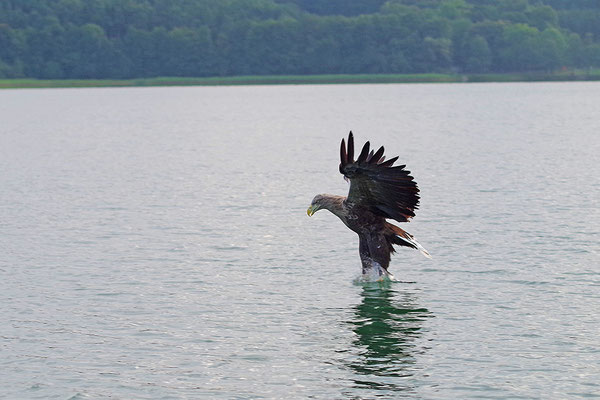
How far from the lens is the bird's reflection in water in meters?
13.9

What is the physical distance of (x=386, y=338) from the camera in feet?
52.2

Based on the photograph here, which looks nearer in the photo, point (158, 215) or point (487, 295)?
point (487, 295)

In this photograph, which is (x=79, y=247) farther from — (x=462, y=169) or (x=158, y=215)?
(x=462, y=169)

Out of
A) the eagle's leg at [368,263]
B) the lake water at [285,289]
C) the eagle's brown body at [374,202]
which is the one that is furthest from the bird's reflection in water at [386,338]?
the eagle's brown body at [374,202]

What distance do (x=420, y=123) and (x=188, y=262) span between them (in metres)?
62.3

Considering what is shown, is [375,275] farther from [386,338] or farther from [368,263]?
[386,338]

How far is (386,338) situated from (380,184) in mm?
3319

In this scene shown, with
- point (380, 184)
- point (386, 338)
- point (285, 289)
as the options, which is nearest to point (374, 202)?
point (380, 184)

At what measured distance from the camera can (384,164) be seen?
1791cm

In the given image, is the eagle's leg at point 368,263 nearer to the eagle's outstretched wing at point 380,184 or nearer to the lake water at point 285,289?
the lake water at point 285,289

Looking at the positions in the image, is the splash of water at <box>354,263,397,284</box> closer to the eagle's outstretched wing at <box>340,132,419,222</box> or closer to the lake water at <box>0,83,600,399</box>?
the lake water at <box>0,83,600,399</box>

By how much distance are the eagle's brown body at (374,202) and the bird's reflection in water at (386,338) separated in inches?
30.0

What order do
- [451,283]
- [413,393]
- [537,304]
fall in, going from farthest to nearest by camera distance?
[451,283] → [537,304] → [413,393]

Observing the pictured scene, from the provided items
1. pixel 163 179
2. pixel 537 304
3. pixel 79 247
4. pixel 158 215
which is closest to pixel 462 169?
pixel 163 179
